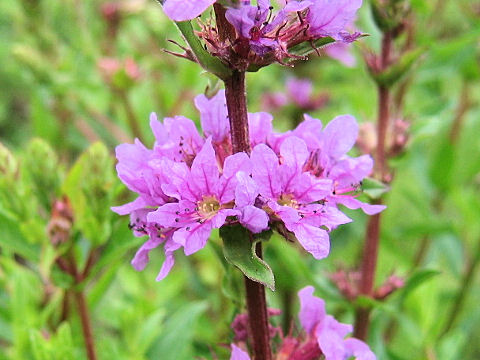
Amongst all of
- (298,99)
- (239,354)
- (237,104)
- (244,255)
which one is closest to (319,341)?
(239,354)

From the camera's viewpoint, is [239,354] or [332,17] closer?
[332,17]

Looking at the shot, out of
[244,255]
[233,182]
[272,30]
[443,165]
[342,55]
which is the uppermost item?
[272,30]

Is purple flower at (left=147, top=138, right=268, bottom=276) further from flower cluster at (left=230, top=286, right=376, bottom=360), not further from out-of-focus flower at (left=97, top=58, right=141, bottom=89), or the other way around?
out-of-focus flower at (left=97, top=58, right=141, bottom=89)

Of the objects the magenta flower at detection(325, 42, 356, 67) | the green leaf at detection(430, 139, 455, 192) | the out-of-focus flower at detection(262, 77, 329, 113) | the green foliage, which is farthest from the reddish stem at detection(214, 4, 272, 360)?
the out-of-focus flower at detection(262, 77, 329, 113)

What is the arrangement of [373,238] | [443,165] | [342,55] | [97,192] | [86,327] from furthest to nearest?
1. [342,55]
2. [443,165]
3. [373,238]
4. [86,327]
5. [97,192]

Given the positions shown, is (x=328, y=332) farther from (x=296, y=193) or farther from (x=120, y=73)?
(x=120, y=73)

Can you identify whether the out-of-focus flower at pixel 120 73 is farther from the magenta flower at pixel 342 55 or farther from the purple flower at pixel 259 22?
the purple flower at pixel 259 22

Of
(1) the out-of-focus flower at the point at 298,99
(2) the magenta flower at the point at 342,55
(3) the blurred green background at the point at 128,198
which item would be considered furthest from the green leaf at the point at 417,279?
(1) the out-of-focus flower at the point at 298,99
